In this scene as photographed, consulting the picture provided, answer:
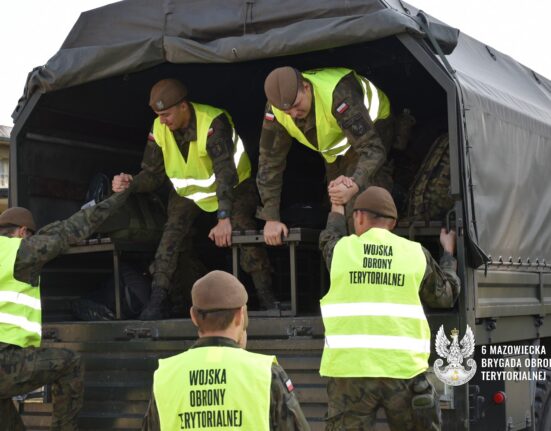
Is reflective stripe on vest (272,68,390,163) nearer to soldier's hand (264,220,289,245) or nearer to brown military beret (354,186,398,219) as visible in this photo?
soldier's hand (264,220,289,245)

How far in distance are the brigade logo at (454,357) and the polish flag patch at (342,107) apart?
A: 139cm

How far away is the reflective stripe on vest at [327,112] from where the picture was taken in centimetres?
560

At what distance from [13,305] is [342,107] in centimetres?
213

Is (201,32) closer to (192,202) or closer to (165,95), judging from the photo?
(165,95)

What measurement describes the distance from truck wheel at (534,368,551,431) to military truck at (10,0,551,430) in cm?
1

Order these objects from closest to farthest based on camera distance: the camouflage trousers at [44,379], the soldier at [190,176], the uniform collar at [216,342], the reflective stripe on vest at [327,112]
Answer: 1. the uniform collar at [216,342]
2. the camouflage trousers at [44,379]
3. the reflective stripe on vest at [327,112]
4. the soldier at [190,176]

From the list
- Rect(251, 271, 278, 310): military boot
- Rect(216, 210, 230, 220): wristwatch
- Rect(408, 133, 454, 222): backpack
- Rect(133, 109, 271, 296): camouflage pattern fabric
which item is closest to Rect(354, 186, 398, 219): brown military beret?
Rect(408, 133, 454, 222): backpack

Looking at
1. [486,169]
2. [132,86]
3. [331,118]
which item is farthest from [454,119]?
[132,86]

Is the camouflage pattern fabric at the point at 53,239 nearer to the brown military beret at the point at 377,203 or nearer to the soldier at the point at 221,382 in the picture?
the brown military beret at the point at 377,203

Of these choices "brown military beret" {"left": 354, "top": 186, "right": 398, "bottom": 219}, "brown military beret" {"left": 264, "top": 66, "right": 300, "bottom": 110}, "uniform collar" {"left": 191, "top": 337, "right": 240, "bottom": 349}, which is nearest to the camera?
"uniform collar" {"left": 191, "top": 337, "right": 240, "bottom": 349}

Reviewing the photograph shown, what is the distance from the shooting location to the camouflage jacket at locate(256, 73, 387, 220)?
18.0 ft

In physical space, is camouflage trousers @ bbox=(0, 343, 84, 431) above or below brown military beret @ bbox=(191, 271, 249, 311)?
below

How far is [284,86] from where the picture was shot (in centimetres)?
545

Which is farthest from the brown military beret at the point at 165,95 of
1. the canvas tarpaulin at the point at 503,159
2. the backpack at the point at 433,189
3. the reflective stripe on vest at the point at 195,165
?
the canvas tarpaulin at the point at 503,159
